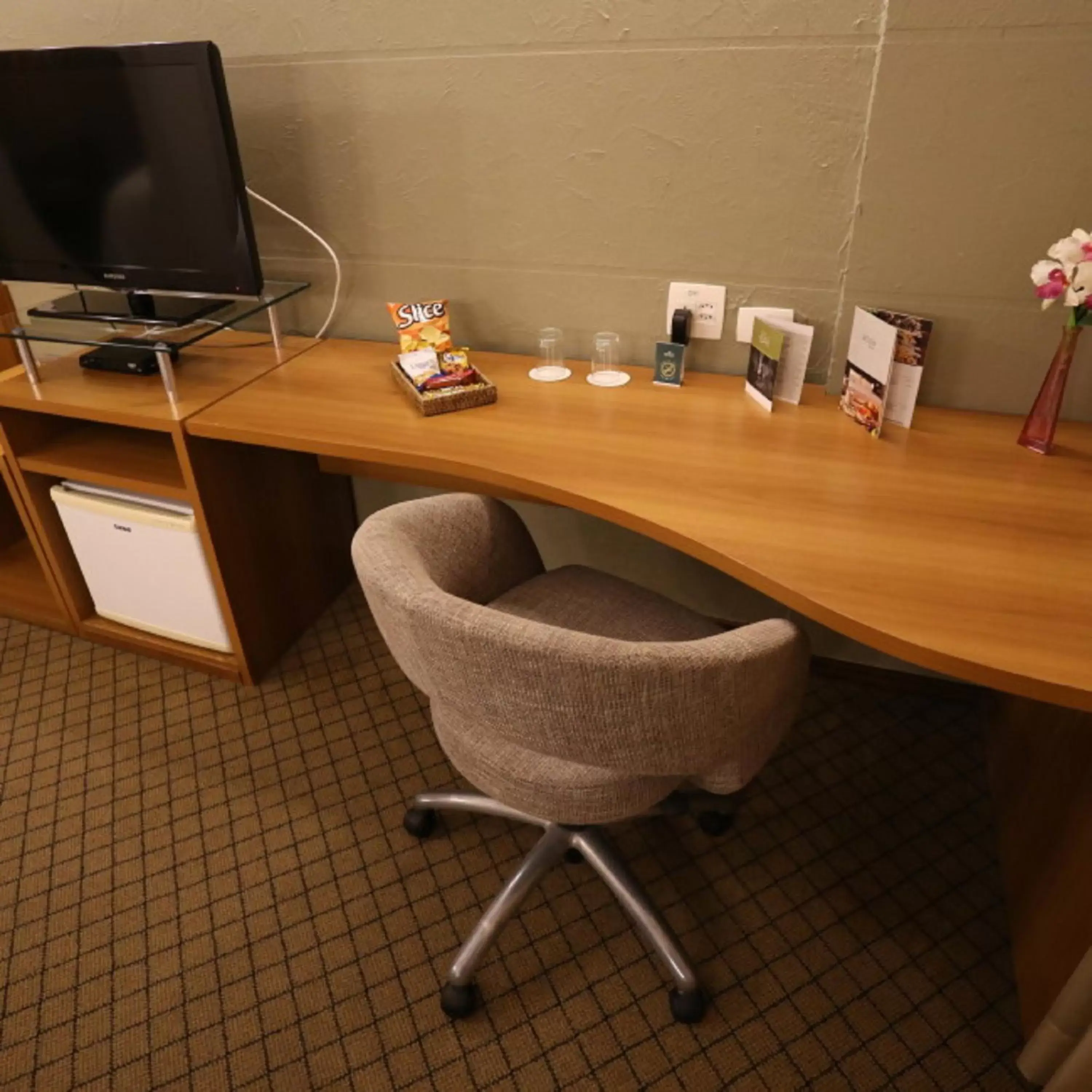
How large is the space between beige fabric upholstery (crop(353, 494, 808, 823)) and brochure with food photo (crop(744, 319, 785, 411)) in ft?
2.11

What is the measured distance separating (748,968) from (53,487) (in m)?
1.88

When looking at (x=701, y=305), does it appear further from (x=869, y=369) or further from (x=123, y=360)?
(x=123, y=360)

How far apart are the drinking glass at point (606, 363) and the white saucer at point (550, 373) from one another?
0.19 ft

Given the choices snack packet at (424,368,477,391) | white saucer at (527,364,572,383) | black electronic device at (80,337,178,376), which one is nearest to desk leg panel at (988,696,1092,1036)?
white saucer at (527,364,572,383)

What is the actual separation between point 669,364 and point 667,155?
0.41m

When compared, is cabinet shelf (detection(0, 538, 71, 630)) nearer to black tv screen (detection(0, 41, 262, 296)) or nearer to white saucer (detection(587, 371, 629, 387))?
black tv screen (detection(0, 41, 262, 296))

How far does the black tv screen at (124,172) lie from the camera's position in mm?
1581

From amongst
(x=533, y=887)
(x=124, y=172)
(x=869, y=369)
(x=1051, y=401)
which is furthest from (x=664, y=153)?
(x=533, y=887)

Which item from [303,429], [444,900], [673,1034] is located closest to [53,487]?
[303,429]

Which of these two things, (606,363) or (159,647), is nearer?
(606,363)

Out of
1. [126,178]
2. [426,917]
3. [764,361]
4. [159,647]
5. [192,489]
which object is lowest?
[426,917]

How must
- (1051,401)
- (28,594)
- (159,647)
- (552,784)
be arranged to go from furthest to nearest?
(28,594) → (159,647) → (1051,401) → (552,784)

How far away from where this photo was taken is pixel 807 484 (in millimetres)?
1335

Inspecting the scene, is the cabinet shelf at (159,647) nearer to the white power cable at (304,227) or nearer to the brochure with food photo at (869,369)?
the white power cable at (304,227)
